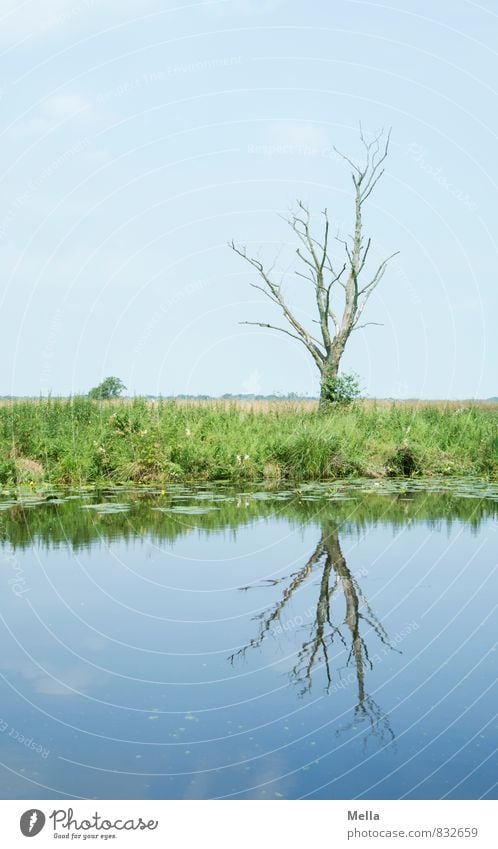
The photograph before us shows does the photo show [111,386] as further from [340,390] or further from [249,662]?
[249,662]

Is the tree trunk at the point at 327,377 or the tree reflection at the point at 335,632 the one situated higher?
the tree trunk at the point at 327,377

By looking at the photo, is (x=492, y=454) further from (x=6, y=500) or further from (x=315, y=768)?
(x=315, y=768)

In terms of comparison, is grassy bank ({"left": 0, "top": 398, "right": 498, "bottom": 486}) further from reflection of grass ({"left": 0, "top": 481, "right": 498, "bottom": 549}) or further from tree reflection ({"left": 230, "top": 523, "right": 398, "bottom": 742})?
tree reflection ({"left": 230, "top": 523, "right": 398, "bottom": 742})

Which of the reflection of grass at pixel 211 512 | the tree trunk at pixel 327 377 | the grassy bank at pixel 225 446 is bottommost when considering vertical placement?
the reflection of grass at pixel 211 512

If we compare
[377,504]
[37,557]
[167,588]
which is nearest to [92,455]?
[377,504]

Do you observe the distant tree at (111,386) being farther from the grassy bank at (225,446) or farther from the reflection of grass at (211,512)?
the reflection of grass at (211,512)

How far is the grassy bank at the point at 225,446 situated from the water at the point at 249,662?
5.80m

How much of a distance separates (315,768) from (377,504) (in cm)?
944

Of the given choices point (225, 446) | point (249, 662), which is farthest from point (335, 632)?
point (225, 446)

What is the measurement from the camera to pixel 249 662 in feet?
20.7

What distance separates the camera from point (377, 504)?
45.9ft

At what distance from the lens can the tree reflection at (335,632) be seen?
5543 millimetres

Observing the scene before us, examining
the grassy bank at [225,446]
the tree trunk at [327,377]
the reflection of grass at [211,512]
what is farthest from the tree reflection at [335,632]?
the tree trunk at [327,377]

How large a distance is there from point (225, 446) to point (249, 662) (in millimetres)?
12096
